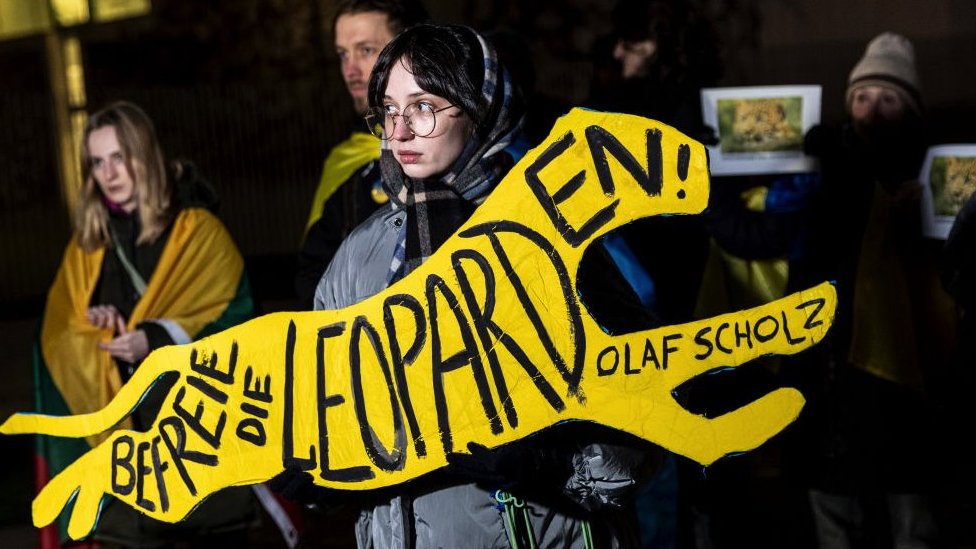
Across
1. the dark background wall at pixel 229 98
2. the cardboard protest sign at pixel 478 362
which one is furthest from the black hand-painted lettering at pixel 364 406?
the dark background wall at pixel 229 98

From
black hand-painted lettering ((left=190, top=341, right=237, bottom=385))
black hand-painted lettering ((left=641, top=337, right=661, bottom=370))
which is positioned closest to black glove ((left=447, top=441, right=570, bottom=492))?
black hand-painted lettering ((left=641, top=337, right=661, bottom=370))

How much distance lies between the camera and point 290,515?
14.3 feet

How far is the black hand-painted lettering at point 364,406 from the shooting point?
2605 millimetres

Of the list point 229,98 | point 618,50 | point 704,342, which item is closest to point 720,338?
point 704,342

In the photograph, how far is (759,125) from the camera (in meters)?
4.65

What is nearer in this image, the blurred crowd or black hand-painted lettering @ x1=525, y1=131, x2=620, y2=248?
black hand-painted lettering @ x1=525, y1=131, x2=620, y2=248

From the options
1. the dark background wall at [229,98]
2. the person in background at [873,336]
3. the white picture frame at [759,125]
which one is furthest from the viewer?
the dark background wall at [229,98]

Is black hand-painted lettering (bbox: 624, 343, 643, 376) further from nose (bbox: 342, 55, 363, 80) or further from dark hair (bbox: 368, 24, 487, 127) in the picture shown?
nose (bbox: 342, 55, 363, 80)

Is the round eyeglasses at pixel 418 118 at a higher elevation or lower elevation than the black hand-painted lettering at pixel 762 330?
higher

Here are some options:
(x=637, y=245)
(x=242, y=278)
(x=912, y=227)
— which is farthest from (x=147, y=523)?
(x=912, y=227)

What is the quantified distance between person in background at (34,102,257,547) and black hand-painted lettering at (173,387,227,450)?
161 centimetres

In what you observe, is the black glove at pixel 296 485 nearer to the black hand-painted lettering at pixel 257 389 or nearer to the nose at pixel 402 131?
the black hand-painted lettering at pixel 257 389

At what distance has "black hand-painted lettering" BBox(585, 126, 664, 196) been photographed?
252 cm

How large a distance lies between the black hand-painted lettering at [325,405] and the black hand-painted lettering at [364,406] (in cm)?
3
